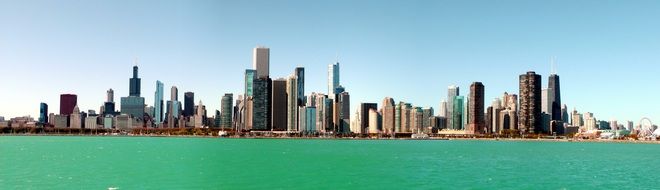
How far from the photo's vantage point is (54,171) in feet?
262

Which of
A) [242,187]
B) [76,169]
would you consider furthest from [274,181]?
[76,169]

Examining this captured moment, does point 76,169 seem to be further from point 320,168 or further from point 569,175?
point 569,175

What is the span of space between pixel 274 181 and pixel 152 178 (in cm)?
1341

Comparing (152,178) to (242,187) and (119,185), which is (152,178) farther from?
(242,187)

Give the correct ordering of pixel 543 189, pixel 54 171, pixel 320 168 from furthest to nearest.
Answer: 1. pixel 320 168
2. pixel 54 171
3. pixel 543 189

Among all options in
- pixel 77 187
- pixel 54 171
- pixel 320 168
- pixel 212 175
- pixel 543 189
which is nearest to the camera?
pixel 77 187

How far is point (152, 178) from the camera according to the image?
2751 inches

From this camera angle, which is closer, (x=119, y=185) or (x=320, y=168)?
(x=119, y=185)

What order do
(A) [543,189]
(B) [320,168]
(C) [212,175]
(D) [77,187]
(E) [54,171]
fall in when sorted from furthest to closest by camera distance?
(B) [320,168] → (E) [54,171] → (C) [212,175] → (A) [543,189] → (D) [77,187]

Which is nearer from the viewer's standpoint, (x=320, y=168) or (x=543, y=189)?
(x=543, y=189)

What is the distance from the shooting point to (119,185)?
207ft

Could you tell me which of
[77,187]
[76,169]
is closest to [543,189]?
[77,187]

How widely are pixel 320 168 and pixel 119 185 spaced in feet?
106

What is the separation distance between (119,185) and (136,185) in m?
1.74
